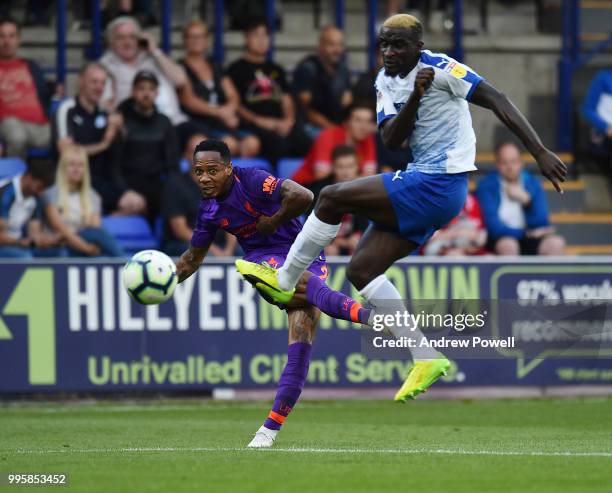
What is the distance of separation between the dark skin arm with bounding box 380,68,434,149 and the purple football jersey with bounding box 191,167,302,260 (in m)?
1.14

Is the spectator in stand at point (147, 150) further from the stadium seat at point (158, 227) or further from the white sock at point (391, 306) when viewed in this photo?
the white sock at point (391, 306)

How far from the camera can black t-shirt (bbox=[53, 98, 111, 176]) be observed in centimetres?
1502

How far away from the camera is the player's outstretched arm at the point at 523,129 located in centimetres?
802

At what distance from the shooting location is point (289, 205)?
908 centimetres

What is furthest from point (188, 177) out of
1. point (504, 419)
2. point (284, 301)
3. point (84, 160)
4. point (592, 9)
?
point (592, 9)

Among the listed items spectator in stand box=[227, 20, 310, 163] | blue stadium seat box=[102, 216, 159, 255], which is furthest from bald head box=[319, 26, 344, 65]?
blue stadium seat box=[102, 216, 159, 255]

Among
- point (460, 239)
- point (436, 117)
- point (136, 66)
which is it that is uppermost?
point (136, 66)

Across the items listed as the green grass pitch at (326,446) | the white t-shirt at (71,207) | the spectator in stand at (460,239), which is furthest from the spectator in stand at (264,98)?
the green grass pitch at (326,446)

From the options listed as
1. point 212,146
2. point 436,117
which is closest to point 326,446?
point 212,146

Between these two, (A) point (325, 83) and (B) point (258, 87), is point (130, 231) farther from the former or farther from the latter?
(A) point (325, 83)

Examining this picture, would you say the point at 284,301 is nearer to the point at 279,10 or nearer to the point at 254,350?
the point at 254,350

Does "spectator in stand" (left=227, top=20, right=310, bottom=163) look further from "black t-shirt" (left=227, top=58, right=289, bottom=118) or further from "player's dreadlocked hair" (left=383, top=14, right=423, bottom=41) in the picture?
"player's dreadlocked hair" (left=383, top=14, right=423, bottom=41)

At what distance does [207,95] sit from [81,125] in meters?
1.68

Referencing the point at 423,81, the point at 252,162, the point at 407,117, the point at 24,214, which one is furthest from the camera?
the point at 252,162
